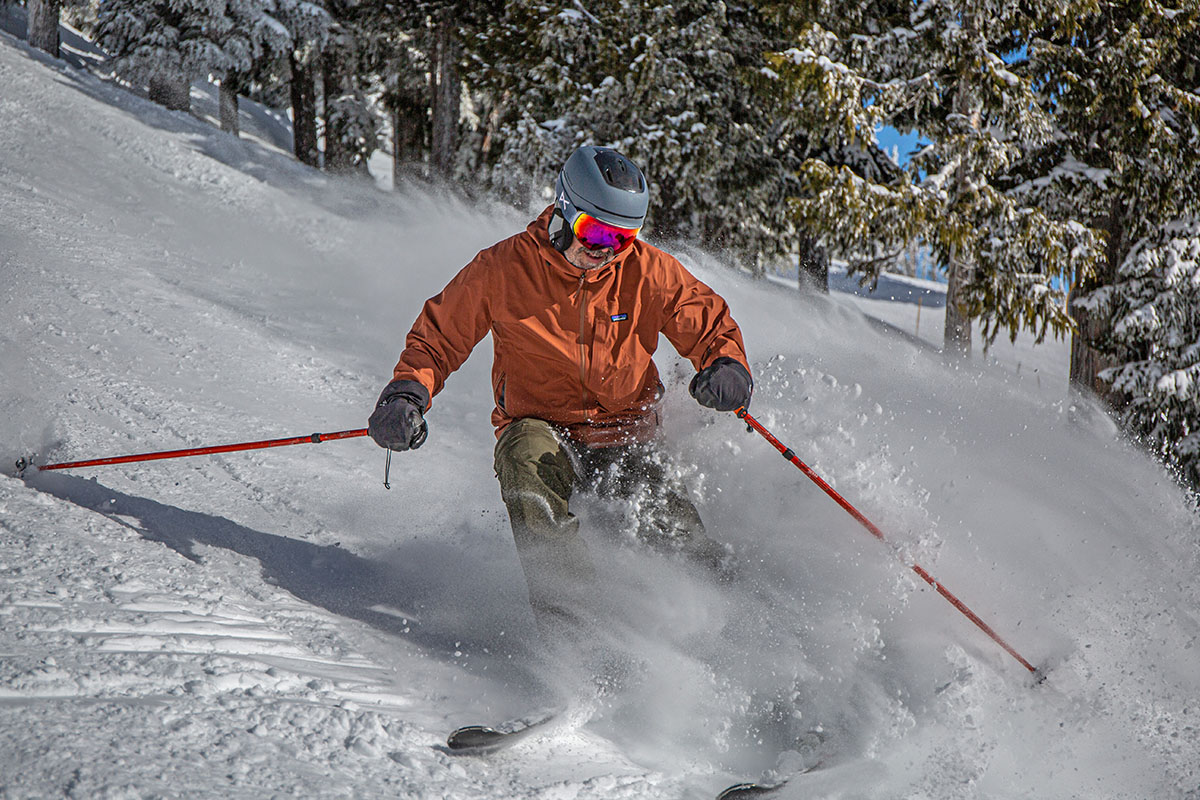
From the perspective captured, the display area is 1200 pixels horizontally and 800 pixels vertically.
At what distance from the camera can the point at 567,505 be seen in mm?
3320

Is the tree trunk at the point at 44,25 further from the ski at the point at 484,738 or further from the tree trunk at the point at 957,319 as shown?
the ski at the point at 484,738

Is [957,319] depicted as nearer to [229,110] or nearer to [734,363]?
[734,363]

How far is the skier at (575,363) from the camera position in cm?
320

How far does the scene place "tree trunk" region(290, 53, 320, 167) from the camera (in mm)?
23922


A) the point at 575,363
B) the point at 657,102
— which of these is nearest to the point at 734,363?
the point at 575,363

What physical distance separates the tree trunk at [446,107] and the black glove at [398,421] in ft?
57.3

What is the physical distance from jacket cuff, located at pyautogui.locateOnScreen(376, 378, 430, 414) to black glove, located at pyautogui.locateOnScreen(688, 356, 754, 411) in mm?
973

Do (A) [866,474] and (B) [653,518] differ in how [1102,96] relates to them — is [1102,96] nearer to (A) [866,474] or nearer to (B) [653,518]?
(A) [866,474]

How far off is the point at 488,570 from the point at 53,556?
1636mm

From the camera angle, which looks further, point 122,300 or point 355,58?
point 355,58

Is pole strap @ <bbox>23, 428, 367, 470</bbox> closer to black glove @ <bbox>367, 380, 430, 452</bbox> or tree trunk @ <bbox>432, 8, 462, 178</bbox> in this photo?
black glove @ <bbox>367, 380, 430, 452</bbox>

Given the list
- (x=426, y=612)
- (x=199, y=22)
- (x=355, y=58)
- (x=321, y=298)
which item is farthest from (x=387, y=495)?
(x=355, y=58)

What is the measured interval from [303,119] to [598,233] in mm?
24256

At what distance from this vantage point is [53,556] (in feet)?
10.7
